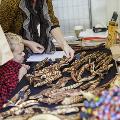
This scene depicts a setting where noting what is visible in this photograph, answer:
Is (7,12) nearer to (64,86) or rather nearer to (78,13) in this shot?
(64,86)

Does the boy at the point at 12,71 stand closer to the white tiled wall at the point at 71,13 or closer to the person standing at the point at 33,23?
the person standing at the point at 33,23

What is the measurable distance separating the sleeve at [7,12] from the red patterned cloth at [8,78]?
258mm

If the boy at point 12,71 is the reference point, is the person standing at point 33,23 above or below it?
above

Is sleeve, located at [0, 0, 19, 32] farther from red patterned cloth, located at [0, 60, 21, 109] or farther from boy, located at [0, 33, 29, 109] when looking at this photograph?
red patterned cloth, located at [0, 60, 21, 109]

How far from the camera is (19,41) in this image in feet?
5.50

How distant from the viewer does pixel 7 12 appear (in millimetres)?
1720

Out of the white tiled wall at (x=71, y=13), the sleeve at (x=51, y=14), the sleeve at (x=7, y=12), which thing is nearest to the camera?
the sleeve at (x=7, y=12)

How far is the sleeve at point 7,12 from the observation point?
1694 millimetres

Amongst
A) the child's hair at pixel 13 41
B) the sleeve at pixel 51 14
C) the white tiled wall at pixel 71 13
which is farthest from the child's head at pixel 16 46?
the white tiled wall at pixel 71 13

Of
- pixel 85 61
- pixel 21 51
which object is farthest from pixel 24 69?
pixel 85 61

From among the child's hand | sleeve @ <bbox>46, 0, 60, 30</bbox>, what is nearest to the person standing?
sleeve @ <bbox>46, 0, 60, 30</bbox>

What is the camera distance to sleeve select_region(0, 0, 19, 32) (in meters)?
1.69

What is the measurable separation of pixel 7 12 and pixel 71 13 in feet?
2.51

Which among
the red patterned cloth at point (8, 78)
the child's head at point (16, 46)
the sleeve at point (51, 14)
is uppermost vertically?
the sleeve at point (51, 14)
